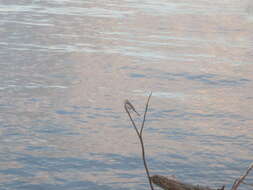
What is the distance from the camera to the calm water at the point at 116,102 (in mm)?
7379

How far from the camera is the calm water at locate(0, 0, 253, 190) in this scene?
7379 millimetres

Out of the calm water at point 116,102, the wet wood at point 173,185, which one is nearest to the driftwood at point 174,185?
the wet wood at point 173,185

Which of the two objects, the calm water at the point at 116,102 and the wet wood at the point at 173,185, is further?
the calm water at the point at 116,102

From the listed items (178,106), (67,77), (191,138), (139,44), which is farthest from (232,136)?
(139,44)

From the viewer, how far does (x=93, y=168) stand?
7320 mm

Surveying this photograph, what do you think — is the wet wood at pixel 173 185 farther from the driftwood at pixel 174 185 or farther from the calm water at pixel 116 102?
the calm water at pixel 116 102

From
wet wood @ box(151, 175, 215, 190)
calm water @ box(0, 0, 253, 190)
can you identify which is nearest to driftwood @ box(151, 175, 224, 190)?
wet wood @ box(151, 175, 215, 190)

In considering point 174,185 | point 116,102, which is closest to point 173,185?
point 174,185

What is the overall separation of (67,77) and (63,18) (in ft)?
32.6

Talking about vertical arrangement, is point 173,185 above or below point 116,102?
above

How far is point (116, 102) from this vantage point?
1060cm

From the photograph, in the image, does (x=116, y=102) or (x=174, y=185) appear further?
(x=116, y=102)

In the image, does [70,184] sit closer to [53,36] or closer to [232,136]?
[232,136]

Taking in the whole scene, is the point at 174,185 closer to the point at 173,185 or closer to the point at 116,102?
the point at 173,185
